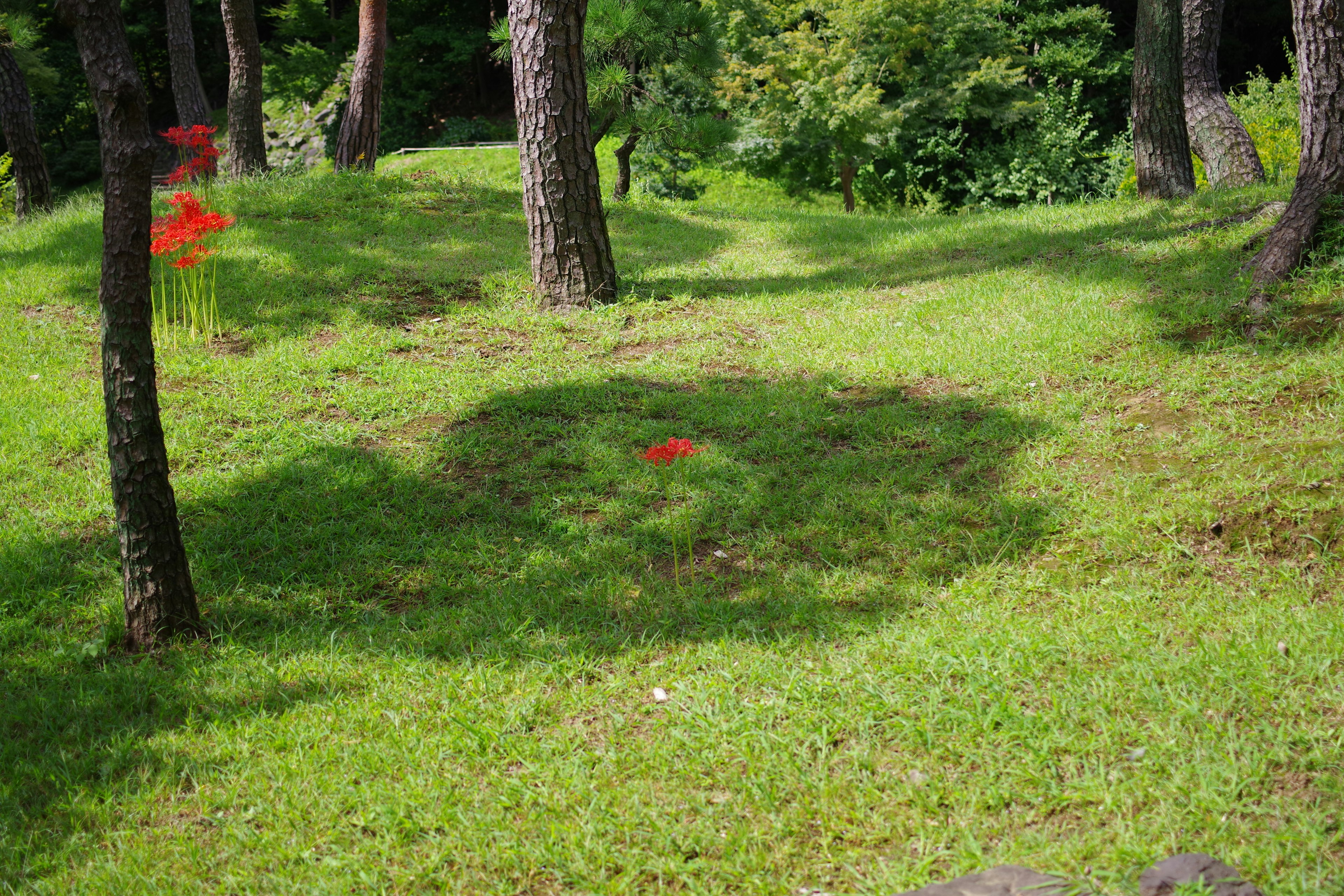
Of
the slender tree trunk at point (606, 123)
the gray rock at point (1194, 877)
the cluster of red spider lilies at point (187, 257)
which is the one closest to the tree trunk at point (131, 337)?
the cluster of red spider lilies at point (187, 257)

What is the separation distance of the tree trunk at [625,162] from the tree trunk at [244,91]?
12.5 feet

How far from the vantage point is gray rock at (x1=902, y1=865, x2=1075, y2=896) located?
6.11 ft

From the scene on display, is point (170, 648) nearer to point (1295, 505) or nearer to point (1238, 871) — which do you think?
point (1238, 871)

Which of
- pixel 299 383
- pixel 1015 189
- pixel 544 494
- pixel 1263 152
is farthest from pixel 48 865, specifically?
pixel 1015 189

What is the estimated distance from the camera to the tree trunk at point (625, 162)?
33.2 feet

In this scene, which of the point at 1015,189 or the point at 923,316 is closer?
the point at 923,316

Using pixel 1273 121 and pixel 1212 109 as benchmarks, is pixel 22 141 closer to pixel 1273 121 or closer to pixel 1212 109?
pixel 1212 109

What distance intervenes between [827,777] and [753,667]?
52cm

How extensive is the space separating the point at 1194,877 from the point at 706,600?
5.65ft

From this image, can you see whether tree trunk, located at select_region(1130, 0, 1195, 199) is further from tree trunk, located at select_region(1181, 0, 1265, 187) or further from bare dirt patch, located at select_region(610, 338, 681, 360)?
bare dirt patch, located at select_region(610, 338, 681, 360)

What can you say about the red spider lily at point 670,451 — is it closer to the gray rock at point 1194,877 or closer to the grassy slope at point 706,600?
the grassy slope at point 706,600

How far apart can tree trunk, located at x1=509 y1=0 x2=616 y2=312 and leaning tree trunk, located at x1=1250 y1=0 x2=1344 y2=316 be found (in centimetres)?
379

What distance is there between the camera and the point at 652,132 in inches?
385

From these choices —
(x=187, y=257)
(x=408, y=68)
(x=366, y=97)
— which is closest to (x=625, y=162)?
(x=366, y=97)
